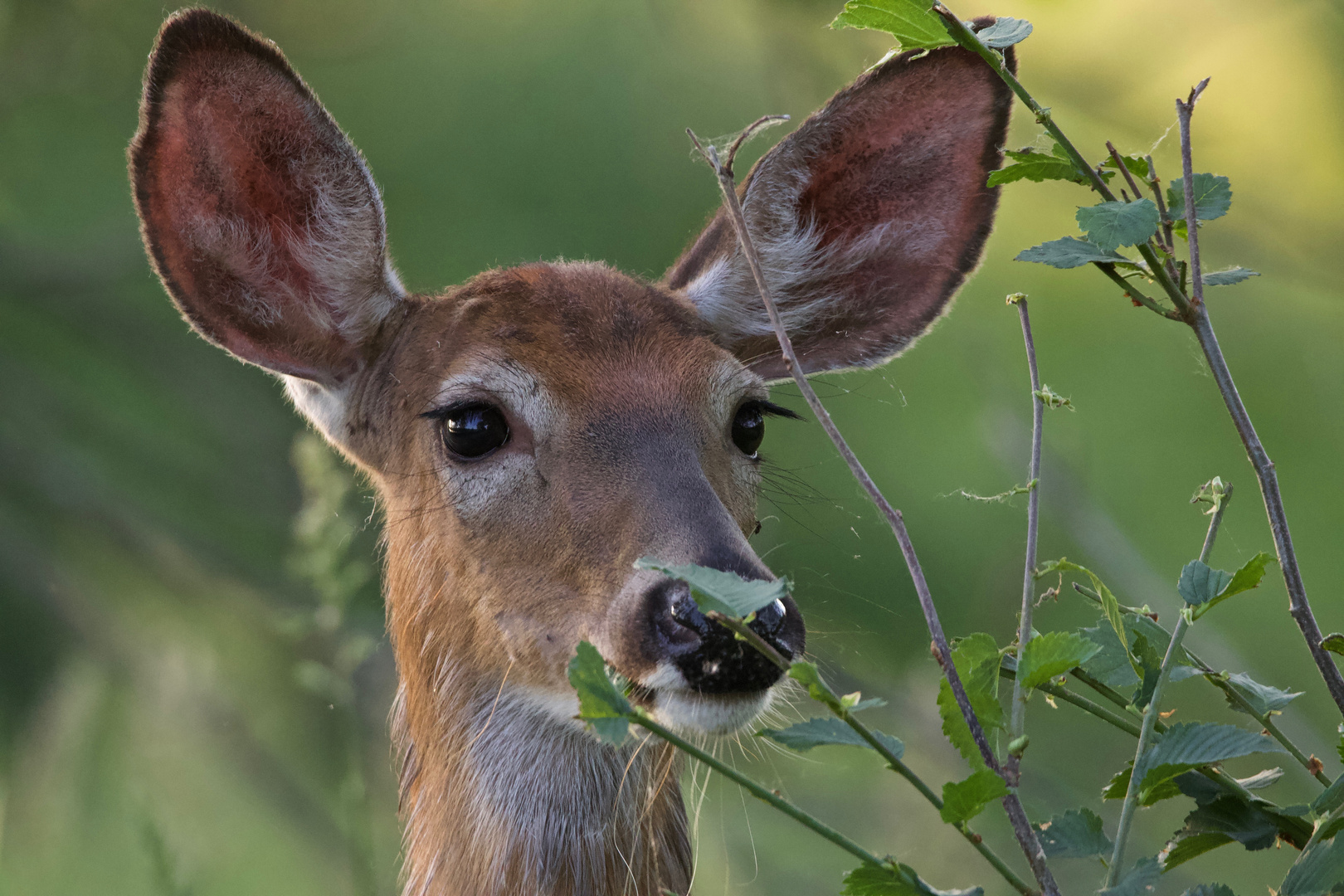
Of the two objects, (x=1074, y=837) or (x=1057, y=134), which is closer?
(x=1074, y=837)

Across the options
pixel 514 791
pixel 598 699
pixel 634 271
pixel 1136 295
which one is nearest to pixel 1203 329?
pixel 1136 295

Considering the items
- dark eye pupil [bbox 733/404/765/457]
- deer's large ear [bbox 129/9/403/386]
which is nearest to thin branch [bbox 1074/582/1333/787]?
dark eye pupil [bbox 733/404/765/457]

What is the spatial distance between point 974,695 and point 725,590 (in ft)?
0.91

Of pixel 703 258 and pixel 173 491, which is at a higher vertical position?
pixel 703 258

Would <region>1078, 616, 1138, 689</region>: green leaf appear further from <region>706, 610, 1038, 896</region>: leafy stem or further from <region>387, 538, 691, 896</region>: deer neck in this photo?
<region>387, 538, 691, 896</region>: deer neck

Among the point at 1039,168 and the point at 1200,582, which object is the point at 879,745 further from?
the point at 1039,168

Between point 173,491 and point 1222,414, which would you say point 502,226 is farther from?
point 1222,414

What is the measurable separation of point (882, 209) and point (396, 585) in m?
1.25

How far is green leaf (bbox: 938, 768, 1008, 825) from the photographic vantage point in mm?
1146

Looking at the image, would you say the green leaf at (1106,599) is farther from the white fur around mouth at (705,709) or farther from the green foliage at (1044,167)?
the white fur around mouth at (705,709)

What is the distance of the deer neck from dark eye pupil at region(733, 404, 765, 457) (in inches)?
23.2

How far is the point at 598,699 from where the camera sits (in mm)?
1201

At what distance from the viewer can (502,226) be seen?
4340 millimetres

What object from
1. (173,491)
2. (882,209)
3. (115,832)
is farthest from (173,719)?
(882,209)
